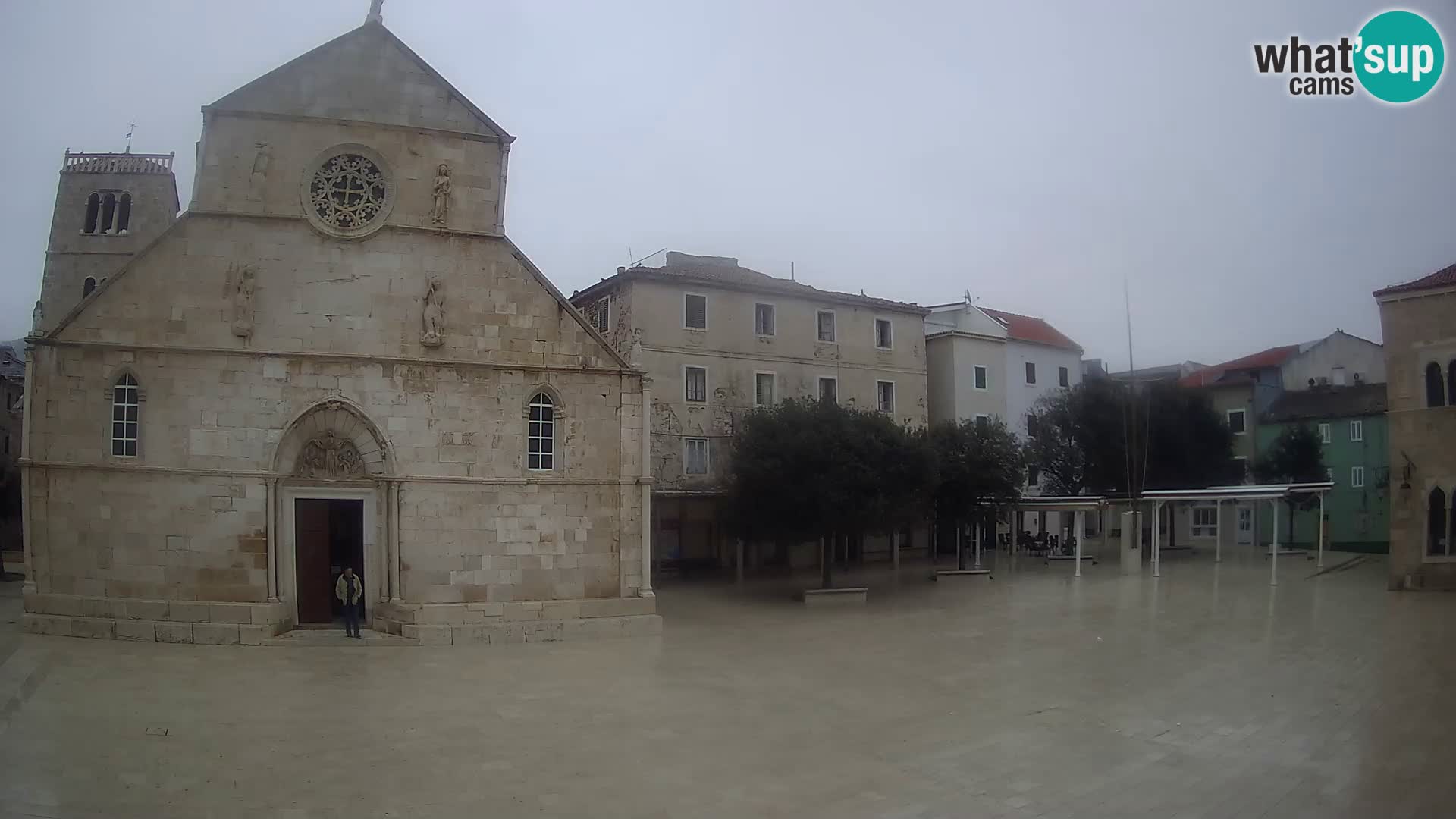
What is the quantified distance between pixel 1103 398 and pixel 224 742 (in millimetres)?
37149

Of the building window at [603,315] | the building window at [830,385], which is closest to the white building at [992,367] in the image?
the building window at [830,385]

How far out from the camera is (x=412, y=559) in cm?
1906

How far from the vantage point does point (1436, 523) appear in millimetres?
24312

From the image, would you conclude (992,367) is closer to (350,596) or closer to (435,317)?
(435,317)

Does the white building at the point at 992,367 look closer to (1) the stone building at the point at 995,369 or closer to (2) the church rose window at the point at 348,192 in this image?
(1) the stone building at the point at 995,369

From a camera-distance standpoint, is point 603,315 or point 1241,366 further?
point 1241,366

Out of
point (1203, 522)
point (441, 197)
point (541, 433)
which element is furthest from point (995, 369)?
point (441, 197)

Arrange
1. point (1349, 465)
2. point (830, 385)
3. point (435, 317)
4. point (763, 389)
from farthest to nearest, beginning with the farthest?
point (1349, 465), point (830, 385), point (763, 389), point (435, 317)

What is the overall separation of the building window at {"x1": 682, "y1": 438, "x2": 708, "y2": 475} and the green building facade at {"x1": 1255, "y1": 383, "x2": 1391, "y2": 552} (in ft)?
87.9

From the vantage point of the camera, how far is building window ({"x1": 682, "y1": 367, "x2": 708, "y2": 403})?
32094 millimetres

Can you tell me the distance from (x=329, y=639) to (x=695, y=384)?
16676 millimetres

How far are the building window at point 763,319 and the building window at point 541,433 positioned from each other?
47.7ft

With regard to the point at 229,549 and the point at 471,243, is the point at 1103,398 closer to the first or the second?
the point at 471,243

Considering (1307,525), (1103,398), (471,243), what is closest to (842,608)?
(471,243)
